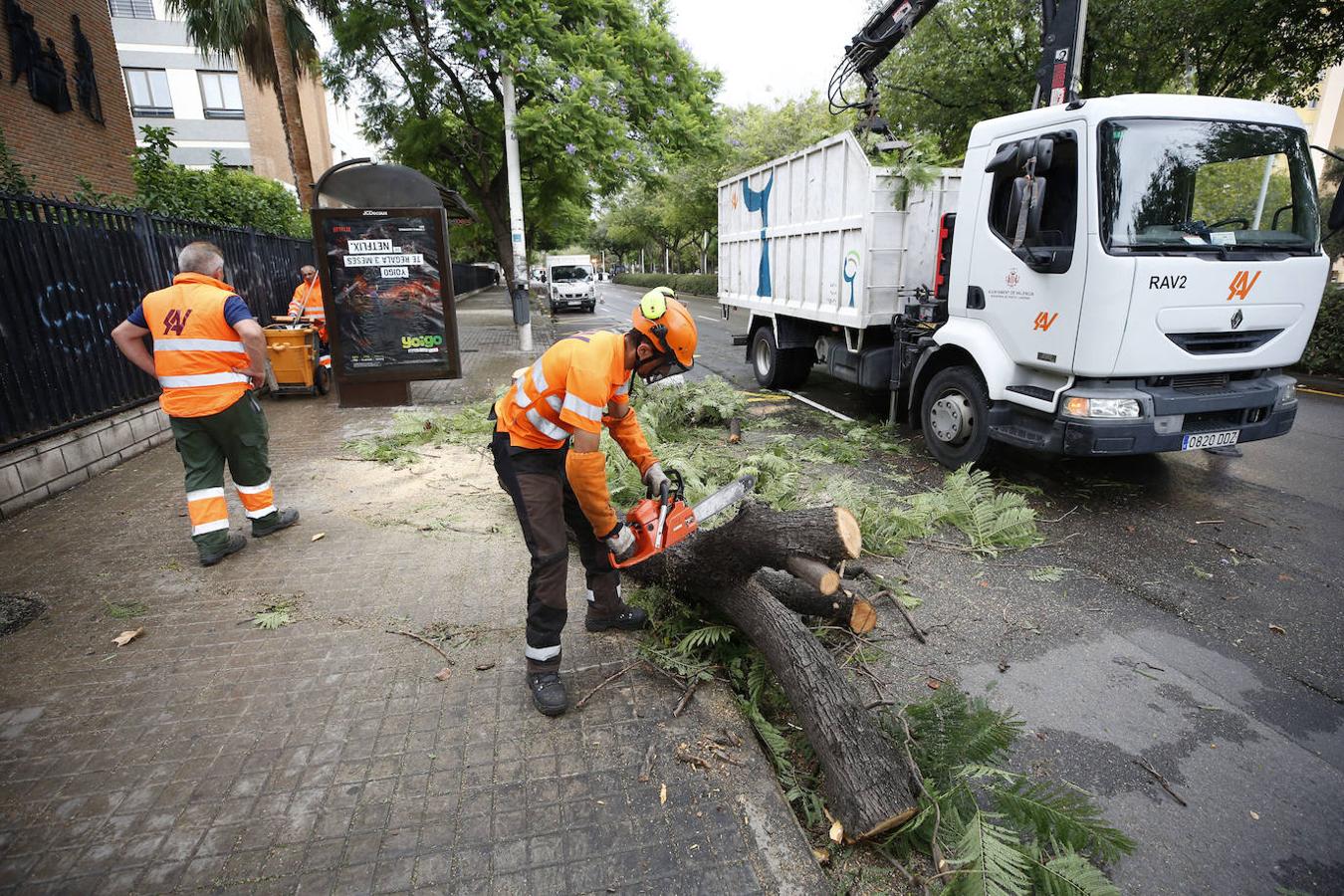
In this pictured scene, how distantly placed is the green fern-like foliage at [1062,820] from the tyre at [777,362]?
752 centimetres

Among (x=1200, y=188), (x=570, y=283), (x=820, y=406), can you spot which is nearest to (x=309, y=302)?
(x=820, y=406)

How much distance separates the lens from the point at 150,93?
96.4 ft

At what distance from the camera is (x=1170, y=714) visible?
2.93m

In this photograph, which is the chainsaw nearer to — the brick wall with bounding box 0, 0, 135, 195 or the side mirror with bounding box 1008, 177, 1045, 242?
the side mirror with bounding box 1008, 177, 1045, 242

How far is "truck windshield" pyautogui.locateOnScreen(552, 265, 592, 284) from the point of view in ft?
83.7

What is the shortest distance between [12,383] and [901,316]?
7612mm

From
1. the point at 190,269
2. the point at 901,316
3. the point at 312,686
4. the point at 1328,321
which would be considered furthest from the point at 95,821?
the point at 1328,321

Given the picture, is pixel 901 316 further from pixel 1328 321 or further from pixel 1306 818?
pixel 1328 321

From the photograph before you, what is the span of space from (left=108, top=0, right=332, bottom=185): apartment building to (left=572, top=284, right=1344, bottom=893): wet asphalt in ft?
112

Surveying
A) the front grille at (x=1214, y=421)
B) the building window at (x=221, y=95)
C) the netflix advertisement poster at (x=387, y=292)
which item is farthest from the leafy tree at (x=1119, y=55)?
the building window at (x=221, y=95)

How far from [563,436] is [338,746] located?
4.99 feet

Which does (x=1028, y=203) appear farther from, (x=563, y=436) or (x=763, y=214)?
(x=763, y=214)

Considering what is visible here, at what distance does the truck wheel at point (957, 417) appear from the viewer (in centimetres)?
556

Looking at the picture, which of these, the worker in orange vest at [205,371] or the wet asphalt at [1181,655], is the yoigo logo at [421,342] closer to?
the worker in orange vest at [205,371]
